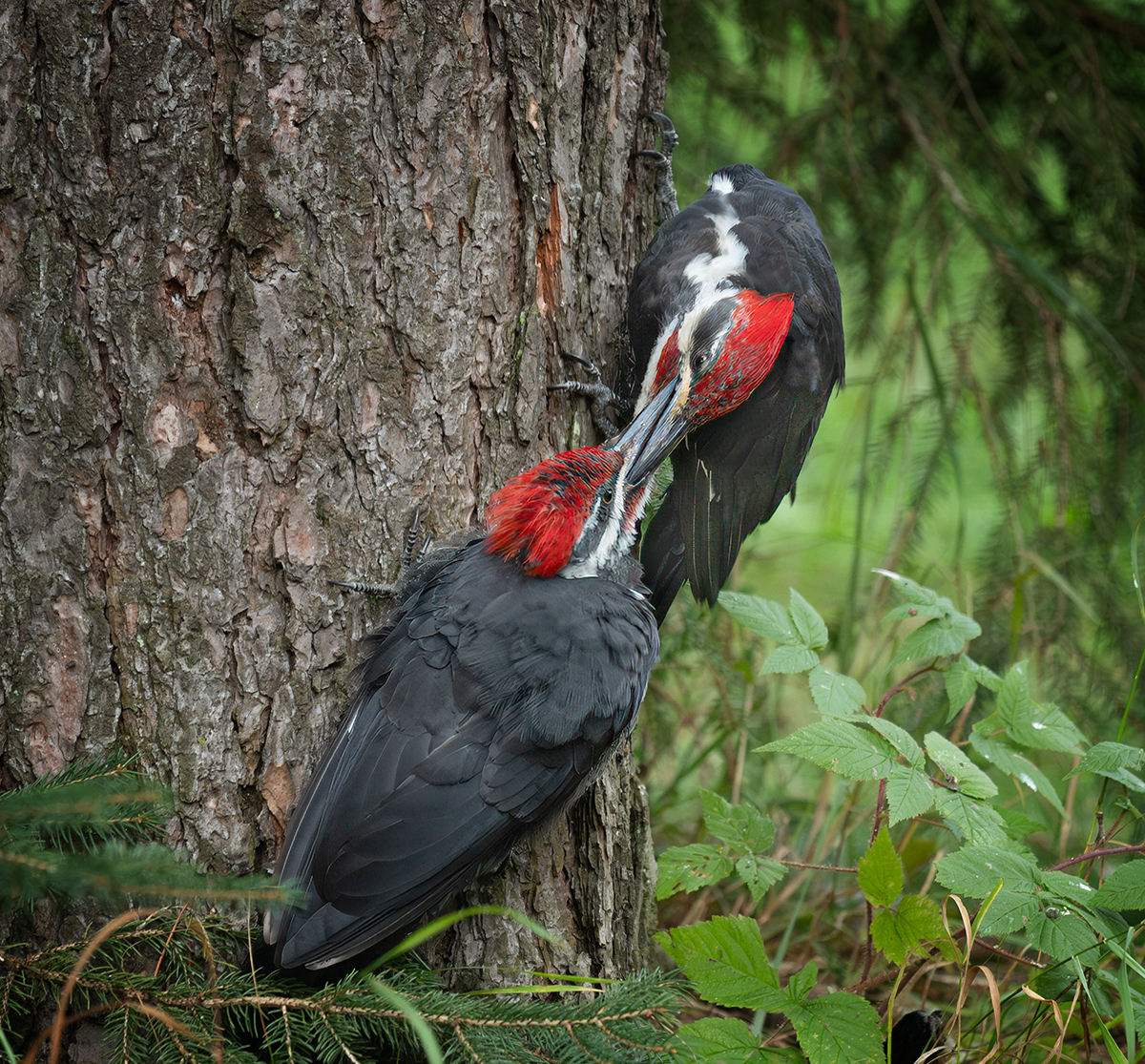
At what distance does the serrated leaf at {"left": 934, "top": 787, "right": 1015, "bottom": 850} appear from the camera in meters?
1.59

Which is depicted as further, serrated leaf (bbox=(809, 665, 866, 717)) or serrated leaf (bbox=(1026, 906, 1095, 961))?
serrated leaf (bbox=(809, 665, 866, 717))

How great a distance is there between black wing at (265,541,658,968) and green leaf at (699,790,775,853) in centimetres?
30

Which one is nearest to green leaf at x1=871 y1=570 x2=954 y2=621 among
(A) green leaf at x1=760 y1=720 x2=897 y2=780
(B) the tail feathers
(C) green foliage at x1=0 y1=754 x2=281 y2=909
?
(A) green leaf at x1=760 y1=720 x2=897 y2=780

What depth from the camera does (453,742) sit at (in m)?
1.62

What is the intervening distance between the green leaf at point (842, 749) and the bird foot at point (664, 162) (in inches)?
55.3

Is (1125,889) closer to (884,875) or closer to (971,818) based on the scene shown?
(971,818)

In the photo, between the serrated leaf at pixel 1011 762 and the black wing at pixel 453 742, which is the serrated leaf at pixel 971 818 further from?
the black wing at pixel 453 742

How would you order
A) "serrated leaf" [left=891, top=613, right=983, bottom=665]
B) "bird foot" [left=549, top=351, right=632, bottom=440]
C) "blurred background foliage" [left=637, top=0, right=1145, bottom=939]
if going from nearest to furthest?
"serrated leaf" [left=891, top=613, right=983, bottom=665]
"bird foot" [left=549, top=351, right=632, bottom=440]
"blurred background foliage" [left=637, top=0, right=1145, bottom=939]

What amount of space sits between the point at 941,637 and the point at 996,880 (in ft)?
1.73

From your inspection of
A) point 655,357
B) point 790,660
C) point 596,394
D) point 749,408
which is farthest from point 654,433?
point 790,660

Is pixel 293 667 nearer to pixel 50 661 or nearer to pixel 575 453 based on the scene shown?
pixel 50 661

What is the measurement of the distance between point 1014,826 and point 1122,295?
76.5 inches

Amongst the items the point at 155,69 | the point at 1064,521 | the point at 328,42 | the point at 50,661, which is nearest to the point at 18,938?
the point at 50,661

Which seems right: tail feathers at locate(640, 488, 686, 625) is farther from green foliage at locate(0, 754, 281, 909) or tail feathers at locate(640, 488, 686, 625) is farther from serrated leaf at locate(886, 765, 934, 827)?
green foliage at locate(0, 754, 281, 909)
